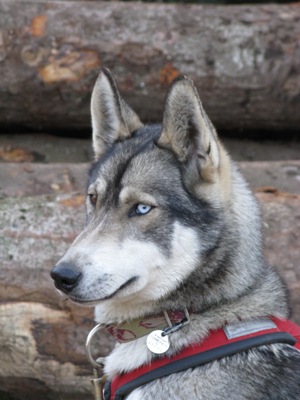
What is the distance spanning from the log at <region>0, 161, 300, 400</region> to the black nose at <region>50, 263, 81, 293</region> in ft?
5.03

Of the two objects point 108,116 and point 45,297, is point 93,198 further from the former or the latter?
point 45,297

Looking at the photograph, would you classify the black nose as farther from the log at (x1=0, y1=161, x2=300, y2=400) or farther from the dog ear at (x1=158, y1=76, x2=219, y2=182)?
the log at (x1=0, y1=161, x2=300, y2=400)

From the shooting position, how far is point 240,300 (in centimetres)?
339

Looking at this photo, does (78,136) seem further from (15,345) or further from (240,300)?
(240,300)

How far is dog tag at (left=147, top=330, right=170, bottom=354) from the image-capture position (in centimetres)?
328

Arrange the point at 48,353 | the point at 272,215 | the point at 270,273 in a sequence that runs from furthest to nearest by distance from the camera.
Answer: the point at 272,215
the point at 48,353
the point at 270,273

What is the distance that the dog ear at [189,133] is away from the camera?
330 cm

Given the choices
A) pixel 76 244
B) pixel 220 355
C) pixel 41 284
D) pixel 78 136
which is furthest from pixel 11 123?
pixel 220 355

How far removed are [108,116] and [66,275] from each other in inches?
44.8

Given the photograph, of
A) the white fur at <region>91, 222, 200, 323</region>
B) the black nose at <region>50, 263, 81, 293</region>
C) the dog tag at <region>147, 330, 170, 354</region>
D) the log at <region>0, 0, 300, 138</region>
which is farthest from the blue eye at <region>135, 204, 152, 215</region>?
the log at <region>0, 0, 300, 138</region>

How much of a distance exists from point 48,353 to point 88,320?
0.34 m

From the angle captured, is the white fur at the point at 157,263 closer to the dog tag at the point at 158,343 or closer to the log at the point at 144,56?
the dog tag at the point at 158,343

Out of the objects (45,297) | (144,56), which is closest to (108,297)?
(45,297)

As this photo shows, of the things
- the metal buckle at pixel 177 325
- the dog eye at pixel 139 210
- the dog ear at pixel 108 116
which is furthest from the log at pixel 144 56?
the metal buckle at pixel 177 325
